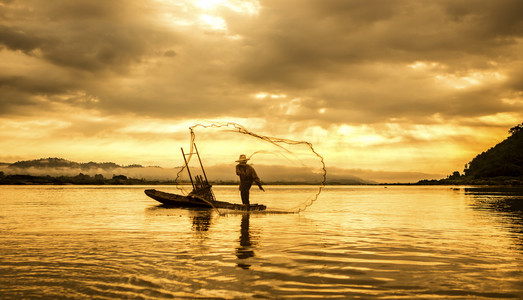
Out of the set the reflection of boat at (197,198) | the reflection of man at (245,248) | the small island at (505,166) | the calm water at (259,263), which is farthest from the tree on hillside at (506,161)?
the reflection of man at (245,248)

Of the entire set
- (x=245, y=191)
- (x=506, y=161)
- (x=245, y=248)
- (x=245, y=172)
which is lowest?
(x=245, y=248)

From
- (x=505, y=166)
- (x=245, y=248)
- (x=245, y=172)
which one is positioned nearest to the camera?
(x=245, y=248)

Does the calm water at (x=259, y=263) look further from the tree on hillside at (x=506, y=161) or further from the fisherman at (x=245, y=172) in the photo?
the tree on hillside at (x=506, y=161)

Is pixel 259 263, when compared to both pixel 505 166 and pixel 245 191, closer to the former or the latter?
pixel 245 191

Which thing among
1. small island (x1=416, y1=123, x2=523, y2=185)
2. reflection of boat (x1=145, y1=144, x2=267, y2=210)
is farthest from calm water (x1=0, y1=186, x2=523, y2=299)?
small island (x1=416, y1=123, x2=523, y2=185)

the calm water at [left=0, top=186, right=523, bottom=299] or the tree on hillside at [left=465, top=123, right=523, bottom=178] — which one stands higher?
the tree on hillside at [left=465, top=123, right=523, bottom=178]

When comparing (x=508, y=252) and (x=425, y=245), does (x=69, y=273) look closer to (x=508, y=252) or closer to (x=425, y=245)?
(x=425, y=245)

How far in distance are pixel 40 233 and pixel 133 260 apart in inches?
333

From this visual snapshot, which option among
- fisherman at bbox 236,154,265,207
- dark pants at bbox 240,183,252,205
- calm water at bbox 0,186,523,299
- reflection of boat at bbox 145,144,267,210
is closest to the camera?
calm water at bbox 0,186,523,299

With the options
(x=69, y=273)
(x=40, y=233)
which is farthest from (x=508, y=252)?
(x=40, y=233)

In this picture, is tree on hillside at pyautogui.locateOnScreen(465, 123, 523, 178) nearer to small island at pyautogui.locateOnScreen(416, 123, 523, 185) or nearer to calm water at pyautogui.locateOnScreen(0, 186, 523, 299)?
small island at pyautogui.locateOnScreen(416, 123, 523, 185)

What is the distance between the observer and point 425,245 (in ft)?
46.4

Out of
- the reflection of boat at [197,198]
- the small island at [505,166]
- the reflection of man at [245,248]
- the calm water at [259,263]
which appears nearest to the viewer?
the calm water at [259,263]

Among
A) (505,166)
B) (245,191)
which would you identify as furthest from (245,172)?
(505,166)
